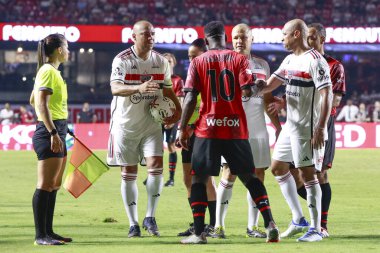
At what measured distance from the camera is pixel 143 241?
389 inches

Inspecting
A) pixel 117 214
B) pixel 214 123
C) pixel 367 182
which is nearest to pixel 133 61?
pixel 214 123

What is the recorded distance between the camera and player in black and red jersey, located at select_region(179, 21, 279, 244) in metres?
9.34

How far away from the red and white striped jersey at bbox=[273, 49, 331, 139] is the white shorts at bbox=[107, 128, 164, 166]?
1433mm

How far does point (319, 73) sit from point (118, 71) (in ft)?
6.72

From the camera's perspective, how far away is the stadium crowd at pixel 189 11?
45844 millimetres

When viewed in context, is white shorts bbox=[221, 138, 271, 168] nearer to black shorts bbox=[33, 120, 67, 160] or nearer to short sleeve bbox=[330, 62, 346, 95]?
short sleeve bbox=[330, 62, 346, 95]

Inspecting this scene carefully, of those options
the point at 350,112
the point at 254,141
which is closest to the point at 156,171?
the point at 254,141

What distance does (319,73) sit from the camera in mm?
9617

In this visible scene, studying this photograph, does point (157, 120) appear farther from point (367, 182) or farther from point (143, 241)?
point (367, 182)

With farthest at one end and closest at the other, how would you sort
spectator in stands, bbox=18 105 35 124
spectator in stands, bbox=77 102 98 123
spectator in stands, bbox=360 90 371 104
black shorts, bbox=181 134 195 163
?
spectator in stands, bbox=360 90 371 104, spectator in stands, bbox=77 102 98 123, spectator in stands, bbox=18 105 35 124, black shorts, bbox=181 134 195 163

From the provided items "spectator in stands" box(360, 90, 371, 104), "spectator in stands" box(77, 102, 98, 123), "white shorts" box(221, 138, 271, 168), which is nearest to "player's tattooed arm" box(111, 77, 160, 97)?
"white shorts" box(221, 138, 271, 168)

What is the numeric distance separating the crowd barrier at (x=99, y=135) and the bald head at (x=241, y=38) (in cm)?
2138

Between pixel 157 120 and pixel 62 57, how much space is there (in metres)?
1.28

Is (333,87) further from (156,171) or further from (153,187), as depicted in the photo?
(153,187)
